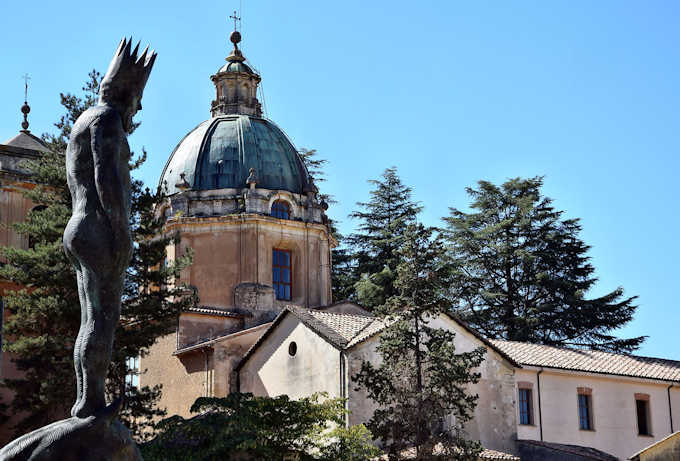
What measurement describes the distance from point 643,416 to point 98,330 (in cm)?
3173

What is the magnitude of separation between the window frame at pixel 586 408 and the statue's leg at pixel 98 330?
29.1m

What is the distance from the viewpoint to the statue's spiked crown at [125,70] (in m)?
7.72

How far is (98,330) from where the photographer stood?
7168 mm

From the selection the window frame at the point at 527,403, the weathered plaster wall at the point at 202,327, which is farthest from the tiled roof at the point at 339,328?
the weathered plaster wall at the point at 202,327

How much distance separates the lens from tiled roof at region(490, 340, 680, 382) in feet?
111

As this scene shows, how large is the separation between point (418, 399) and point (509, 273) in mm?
21664

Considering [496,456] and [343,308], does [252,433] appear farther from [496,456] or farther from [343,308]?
[343,308]

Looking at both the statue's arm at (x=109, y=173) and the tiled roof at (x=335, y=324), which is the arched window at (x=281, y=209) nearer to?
the tiled roof at (x=335, y=324)

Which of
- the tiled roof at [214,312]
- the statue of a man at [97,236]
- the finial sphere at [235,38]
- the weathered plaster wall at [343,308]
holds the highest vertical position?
the finial sphere at [235,38]

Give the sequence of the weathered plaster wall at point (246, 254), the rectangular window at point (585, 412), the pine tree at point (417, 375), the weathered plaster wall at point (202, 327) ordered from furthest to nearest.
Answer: the weathered plaster wall at point (246, 254)
the weathered plaster wall at point (202, 327)
the rectangular window at point (585, 412)
the pine tree at point (417, 375)

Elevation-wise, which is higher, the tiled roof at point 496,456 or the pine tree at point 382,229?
the pine tree at point 382,229

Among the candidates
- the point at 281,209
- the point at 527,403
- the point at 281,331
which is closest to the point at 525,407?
the point at 527,403

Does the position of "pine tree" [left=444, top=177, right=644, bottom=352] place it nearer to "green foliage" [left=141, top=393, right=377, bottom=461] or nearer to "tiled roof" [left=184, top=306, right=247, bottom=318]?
"tiled roof" [left=184, top=306, right=247, bottom=318]

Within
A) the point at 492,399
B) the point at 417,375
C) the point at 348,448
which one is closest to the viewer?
the point at 348,448
